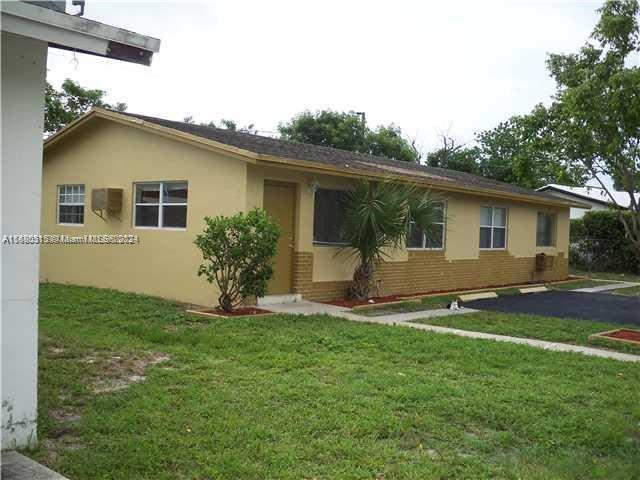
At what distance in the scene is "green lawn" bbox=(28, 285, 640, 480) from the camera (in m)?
4.32

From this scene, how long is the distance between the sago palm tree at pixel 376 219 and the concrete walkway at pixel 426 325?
134cm

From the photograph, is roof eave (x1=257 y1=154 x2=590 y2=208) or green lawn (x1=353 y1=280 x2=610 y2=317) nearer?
roof eave (x1=257 y1=154 x2=590 y2=208)

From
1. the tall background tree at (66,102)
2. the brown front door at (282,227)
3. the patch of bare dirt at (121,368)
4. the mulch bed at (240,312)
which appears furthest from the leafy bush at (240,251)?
the tall background tree at (66,102)

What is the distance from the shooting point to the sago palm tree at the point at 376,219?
12656 mm

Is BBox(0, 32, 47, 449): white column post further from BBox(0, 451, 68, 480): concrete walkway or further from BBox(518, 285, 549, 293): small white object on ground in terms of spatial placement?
BBox(518, 285, 549, 293): small white object on ground

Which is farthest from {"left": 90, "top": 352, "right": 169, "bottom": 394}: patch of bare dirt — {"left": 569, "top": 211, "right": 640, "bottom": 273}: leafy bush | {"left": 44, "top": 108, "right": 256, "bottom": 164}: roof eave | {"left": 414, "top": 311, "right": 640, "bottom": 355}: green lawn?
{"left": 569, "top": 211, "right": 640, "bottom": 273}: leafy bush

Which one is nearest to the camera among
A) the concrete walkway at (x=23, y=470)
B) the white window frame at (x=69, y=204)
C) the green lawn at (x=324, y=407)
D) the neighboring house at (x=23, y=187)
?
the concrete walkway at (x=23, y=470)

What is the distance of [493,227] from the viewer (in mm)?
18531

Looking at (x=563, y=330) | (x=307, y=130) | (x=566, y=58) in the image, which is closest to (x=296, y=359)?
(x=563, y=330)

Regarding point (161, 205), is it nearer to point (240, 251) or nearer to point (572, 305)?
point (240, 251)

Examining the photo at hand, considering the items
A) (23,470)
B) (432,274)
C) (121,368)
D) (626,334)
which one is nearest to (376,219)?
(432,274)

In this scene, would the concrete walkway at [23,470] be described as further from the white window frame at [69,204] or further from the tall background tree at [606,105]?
the white window frame at [69,204]

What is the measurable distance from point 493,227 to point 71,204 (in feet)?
37.4

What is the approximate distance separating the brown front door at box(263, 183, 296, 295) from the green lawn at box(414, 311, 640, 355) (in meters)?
2.86
